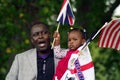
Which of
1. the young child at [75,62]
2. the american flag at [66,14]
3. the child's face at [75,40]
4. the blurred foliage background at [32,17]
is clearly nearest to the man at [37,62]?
the young child at [75,62]

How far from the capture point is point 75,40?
27.7ft

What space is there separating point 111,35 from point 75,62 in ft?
4.47

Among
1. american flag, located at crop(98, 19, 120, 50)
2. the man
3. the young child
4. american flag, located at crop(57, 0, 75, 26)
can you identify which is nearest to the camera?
the young child

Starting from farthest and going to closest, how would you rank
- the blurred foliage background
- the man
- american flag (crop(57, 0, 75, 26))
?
the blurred foliage background
american flag (crop(57, 0, 75, 26))
the man

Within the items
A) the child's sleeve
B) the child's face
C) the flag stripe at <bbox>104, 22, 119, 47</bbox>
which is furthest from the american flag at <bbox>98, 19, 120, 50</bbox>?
the child's sleeve

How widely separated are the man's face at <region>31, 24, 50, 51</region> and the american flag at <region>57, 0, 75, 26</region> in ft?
3.98

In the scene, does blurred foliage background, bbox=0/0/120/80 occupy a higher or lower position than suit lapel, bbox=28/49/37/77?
lower

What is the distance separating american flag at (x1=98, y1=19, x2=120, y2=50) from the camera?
365 inches

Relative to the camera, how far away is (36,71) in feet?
27.7

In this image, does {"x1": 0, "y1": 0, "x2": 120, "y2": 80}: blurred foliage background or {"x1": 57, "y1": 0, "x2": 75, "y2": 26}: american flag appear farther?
{"x1": 0, "y1": 0, "x2": 120, "y2": 80}: blurred foliage background

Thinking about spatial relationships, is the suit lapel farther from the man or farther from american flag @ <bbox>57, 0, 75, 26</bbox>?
american flag @ <bbox>57, 0, 75, 26</bbox>

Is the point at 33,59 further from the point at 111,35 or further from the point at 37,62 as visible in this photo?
the point at 111,35

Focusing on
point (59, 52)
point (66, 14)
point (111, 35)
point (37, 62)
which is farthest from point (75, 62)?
point (66, 14)

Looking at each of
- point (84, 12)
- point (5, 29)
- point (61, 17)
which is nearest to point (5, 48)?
point (5, 29)
